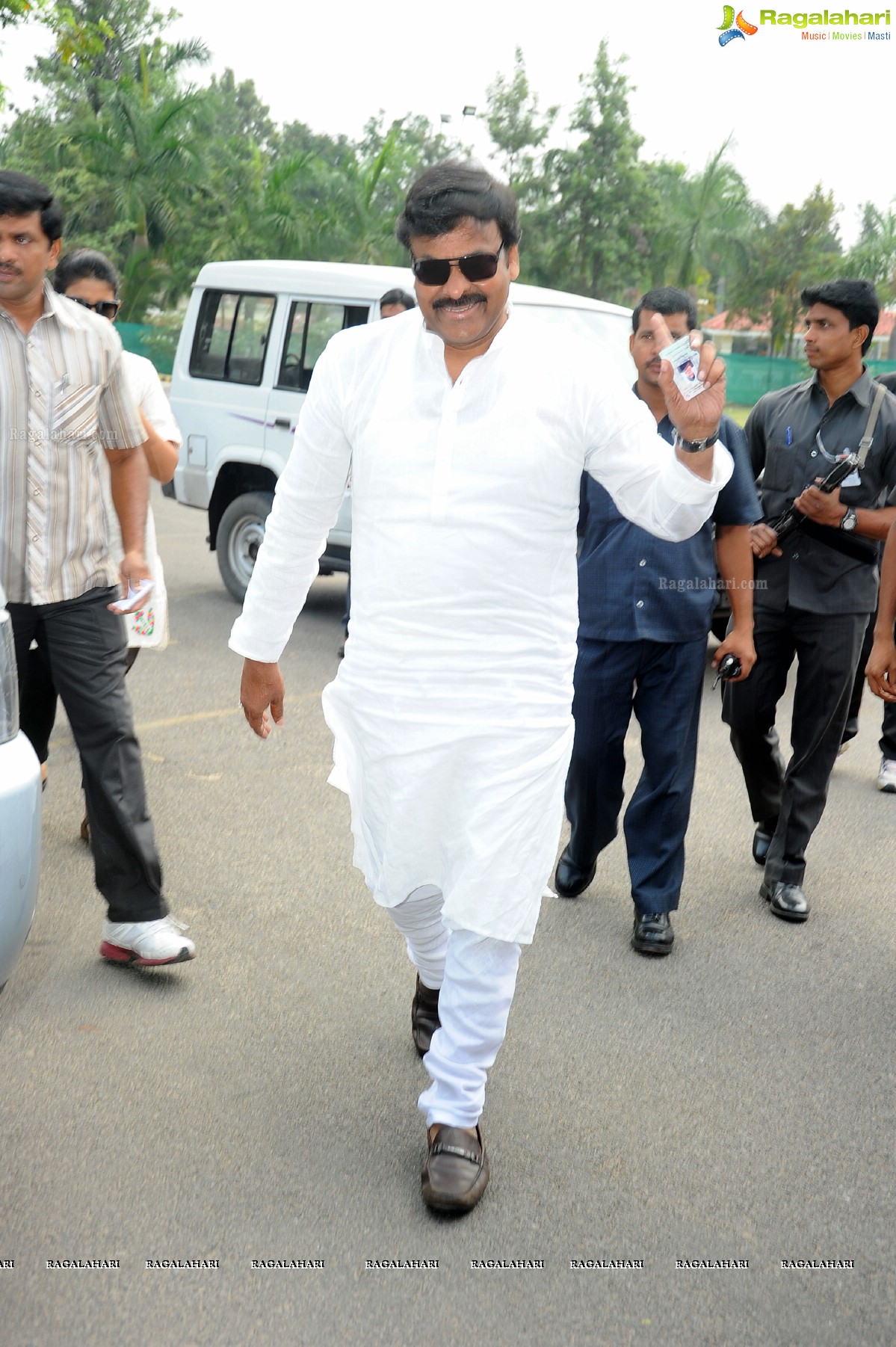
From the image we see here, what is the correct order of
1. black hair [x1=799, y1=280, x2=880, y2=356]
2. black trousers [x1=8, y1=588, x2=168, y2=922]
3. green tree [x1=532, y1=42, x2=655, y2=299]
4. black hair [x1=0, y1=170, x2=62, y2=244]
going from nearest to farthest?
black hair [x1=0, y1=170, x2=62, y2=244], black trousers [x1=8, y1=588, x2=168, y2=922], black hair [x1=799, y1=280, x2=880, y2=356], green tree [x1=532, y1=42, x2=655, y2=299]

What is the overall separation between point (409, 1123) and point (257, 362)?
6.81 metres

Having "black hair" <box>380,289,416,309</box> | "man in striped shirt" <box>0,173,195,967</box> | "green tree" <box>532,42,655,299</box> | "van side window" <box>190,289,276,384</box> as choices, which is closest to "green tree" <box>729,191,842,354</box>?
"green tree" <box>532,42,655,299</box>

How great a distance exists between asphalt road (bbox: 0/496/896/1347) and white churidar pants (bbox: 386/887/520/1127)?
19cm

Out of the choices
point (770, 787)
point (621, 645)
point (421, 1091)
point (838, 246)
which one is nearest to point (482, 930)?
point (421, 1091)

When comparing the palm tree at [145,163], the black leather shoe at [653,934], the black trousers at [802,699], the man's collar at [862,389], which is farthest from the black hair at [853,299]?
the palm tree at [145,163]

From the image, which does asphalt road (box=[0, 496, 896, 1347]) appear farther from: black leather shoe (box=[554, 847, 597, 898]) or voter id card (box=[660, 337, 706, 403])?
voter id card (box=[660, 337, 706, 403])

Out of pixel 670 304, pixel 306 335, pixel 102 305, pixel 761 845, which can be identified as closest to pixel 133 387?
pixel 102 305

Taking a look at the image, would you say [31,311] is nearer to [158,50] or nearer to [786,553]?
[786,553]

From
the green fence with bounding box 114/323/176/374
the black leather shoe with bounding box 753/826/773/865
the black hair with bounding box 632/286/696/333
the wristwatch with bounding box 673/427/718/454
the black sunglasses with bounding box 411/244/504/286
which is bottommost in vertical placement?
the green fence with bounding box 114/323/176/374

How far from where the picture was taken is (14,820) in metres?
2.82

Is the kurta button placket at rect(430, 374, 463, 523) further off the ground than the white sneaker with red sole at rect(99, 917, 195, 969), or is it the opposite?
the kurta button placket at rect(430, 374, 463, 523)

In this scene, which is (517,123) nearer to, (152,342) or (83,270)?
(152,342)

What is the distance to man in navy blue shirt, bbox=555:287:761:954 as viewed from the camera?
4035 mm

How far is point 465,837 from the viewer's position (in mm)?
2865
